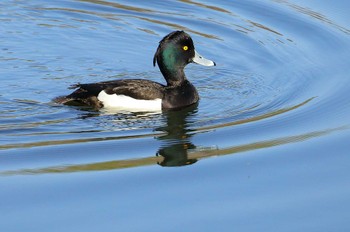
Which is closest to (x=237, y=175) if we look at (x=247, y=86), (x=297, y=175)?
(x=297, y=175)

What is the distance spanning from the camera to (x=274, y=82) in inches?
483

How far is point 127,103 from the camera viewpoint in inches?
459

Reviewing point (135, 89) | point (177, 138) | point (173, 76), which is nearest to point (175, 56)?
point (173, 76)

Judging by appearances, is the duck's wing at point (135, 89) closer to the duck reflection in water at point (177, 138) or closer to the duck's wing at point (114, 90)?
the duck's wing at point (114, 90)

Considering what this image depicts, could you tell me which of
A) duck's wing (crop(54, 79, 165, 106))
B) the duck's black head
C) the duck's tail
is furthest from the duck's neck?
the duck's tail

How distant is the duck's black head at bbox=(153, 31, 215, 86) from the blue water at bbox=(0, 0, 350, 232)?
0.47 meters

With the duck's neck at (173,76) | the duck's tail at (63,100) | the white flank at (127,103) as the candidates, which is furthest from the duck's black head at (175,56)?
the duck's tail at (63,100)

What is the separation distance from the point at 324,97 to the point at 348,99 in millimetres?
314

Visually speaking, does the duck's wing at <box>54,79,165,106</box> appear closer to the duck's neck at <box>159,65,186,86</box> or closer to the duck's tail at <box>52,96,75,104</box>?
the duck's tail at <box>52,96,75,104</box>

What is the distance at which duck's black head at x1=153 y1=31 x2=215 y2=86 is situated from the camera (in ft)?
39.4

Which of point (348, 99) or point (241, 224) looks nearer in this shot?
point (241, 224)

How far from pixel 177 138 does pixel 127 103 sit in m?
1.62

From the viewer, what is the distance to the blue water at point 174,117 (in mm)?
7984

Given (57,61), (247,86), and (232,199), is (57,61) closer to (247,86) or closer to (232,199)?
(247,86)
